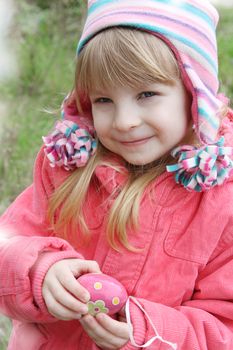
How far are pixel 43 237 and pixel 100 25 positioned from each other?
56 cm

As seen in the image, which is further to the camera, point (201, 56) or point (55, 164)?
point (55, 164)

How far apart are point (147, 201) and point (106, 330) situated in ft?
1.15

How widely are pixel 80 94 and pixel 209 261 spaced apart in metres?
0.56

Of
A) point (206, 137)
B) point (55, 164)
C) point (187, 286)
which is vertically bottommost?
point (187, 286)

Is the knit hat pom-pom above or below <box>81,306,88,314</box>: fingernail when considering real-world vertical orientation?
above

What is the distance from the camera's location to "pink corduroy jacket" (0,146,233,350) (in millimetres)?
1866

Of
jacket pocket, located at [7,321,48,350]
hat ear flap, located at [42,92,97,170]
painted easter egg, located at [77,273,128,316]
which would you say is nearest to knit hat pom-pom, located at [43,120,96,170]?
hat ear flap, located at [42,92,97,170]

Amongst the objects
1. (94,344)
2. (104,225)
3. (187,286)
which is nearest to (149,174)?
(104,225)

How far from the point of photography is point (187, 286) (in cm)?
192

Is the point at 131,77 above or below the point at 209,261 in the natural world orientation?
above

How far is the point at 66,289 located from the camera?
71.9 inches

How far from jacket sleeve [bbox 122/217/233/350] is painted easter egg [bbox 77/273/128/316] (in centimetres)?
5

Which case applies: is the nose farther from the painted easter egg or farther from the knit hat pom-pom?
the painted easter egg

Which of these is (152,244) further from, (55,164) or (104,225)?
(55,164)
